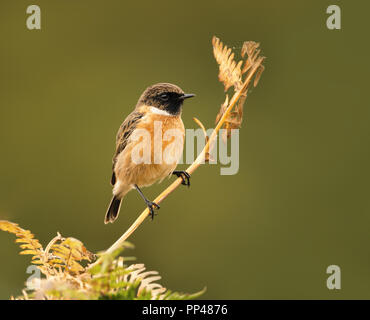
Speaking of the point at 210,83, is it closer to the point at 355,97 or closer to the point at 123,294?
the point at 355,97

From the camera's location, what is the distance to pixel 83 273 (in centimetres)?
122

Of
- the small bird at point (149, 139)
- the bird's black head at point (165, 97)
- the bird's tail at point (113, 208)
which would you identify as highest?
the bird's black head at point (165, 97)

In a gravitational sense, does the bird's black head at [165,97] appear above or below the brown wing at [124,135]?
above

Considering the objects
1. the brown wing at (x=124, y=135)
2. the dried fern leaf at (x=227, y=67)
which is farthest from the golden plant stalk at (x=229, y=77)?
the brown wing at (x=124, y=135)

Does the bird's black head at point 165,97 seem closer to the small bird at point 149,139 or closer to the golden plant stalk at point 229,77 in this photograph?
the small bird at point 149,139

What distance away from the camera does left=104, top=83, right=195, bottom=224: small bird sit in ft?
10.3

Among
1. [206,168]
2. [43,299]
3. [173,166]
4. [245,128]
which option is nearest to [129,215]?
[206,168]

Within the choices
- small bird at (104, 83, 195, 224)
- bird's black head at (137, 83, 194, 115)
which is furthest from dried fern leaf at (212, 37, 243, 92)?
bird's black head at (137, 83, 194, 115)

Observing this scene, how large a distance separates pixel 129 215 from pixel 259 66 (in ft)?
16.1

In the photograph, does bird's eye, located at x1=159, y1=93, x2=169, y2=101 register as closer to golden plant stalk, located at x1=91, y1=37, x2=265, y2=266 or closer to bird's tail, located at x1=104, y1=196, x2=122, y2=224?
bird's tail, located at x1=104, y1=196, x2=122, y2=224

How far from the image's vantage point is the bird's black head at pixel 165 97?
3.19 metres

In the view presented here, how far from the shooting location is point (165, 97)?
10.7 ft

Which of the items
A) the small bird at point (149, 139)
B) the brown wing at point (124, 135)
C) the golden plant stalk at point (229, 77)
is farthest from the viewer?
the brown wing at point (124, 135)

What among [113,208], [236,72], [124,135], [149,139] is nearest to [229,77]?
[236,72]
